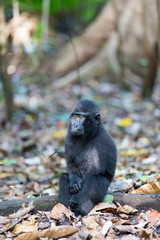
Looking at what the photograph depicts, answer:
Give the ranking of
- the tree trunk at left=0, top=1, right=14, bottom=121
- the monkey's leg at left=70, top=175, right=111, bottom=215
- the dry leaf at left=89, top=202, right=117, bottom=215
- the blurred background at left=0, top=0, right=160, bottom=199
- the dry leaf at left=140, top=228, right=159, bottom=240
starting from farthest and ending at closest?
the tree trunk at left=0, top=1, right=14, bottom=121 → the blurred background at left=0, top=0, right=160, bottom=199 → the monkey's leg at left=70, top=175, right=111, bottom=215 → the dry leaf at left=89, top=202, right=117, bottom=215 → the dry leaf at left=140, top=228, right=159, bottom=240

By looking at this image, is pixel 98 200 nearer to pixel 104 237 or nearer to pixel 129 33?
pixel 104 237

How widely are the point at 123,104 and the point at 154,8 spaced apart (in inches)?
108

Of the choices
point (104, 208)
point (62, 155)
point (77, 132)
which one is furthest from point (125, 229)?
point (62, 155)

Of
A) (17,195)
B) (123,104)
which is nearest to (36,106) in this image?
(123,104)

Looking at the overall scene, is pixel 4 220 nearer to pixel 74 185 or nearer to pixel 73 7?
pixel 74 185

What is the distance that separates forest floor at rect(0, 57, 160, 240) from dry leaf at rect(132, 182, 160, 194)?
0.04ft

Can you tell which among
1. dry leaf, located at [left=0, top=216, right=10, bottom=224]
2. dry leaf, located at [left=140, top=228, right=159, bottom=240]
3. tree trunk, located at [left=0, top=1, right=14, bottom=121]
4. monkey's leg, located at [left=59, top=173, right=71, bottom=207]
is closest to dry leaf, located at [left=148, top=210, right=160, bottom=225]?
dry leaf, located at [left=140, top=228, right=159, bottom=240]

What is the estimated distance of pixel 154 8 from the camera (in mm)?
9523

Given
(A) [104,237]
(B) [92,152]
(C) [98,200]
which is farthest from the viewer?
(B) [92,152]

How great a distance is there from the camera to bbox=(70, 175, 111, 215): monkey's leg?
4410 mm

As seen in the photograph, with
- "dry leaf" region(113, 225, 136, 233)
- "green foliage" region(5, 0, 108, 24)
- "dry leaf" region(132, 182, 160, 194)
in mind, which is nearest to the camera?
"dry leaf" region(113, 225, 136, 233)

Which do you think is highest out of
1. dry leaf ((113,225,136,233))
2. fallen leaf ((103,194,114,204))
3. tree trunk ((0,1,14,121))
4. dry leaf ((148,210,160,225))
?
tree trunk ((0,1,14,121))

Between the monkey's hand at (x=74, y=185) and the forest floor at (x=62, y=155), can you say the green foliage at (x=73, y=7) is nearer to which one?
the forest floor at (x=62, y=155)

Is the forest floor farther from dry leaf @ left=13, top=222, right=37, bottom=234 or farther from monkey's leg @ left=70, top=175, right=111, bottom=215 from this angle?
monkey's leg @ left=70, top=175, right=111, bottom=215
